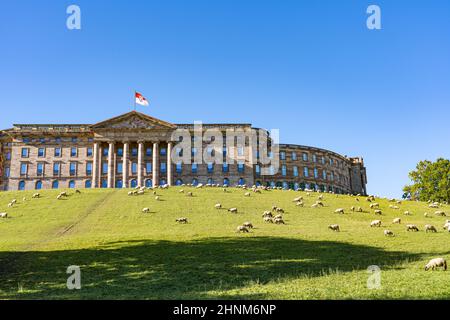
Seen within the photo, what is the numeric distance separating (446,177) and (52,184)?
86.7 meters

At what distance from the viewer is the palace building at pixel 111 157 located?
97.7 meters

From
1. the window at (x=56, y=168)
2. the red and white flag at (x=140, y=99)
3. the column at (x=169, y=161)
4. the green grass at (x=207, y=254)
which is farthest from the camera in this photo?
the window at (x=56, y=168)

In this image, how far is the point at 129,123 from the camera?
322 feet

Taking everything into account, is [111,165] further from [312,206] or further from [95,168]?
[312,206]

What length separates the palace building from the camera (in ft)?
320

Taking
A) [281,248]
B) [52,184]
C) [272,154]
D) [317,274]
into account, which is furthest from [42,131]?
[317,274]

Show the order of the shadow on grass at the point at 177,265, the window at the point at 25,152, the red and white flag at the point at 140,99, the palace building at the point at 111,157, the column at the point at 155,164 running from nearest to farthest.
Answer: the shadow on grass at the point at 177,265 → the red and white flag at the point at 140,99 → the column at the point at 155,164 → the palace building at the point at 111,157 → the window at the point at 25,152

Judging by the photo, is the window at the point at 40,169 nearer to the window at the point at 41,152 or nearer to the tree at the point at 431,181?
the window at the point at 41,152

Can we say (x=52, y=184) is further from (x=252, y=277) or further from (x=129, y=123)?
(x=252, y=277)

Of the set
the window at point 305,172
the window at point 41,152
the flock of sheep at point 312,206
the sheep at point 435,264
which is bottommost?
the sheep at point 435,264

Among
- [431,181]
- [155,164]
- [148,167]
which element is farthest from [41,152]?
[431,181]

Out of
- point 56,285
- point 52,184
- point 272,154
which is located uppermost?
point 272,154

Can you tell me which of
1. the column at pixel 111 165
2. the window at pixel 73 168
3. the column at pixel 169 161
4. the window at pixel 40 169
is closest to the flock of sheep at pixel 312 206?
the column at pixel 169 161

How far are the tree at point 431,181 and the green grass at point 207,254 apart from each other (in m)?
39.4
